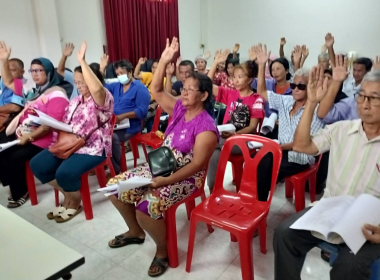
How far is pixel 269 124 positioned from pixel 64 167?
160 cm

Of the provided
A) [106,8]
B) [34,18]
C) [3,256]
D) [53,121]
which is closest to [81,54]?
[53,121]

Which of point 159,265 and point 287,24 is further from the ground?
point 287,24

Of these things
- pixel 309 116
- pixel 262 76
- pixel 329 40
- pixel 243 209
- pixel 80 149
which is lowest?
pixel 243 209

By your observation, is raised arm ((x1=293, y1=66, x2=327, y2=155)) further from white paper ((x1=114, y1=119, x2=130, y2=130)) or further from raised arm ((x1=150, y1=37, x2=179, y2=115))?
white paper ((x1=114, y1=119, x2=130, y2=130))

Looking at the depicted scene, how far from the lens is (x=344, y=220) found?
1180 mm

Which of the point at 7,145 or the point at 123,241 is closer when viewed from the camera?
the point at 123,241

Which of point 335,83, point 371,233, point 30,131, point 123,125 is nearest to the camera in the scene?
point 371,233

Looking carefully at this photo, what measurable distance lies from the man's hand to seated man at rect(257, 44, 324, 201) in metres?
0.87

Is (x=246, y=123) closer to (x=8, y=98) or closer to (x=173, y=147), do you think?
(x=173, y=147)

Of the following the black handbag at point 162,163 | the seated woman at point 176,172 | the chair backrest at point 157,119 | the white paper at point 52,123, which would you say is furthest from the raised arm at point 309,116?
the chair backrest at point 157,119

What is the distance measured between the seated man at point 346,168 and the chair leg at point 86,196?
145cm

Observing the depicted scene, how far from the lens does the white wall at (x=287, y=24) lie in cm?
492

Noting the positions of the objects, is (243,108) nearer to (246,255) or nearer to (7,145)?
(246,255)

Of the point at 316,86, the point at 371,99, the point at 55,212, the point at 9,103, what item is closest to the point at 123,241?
the point at 55,212
